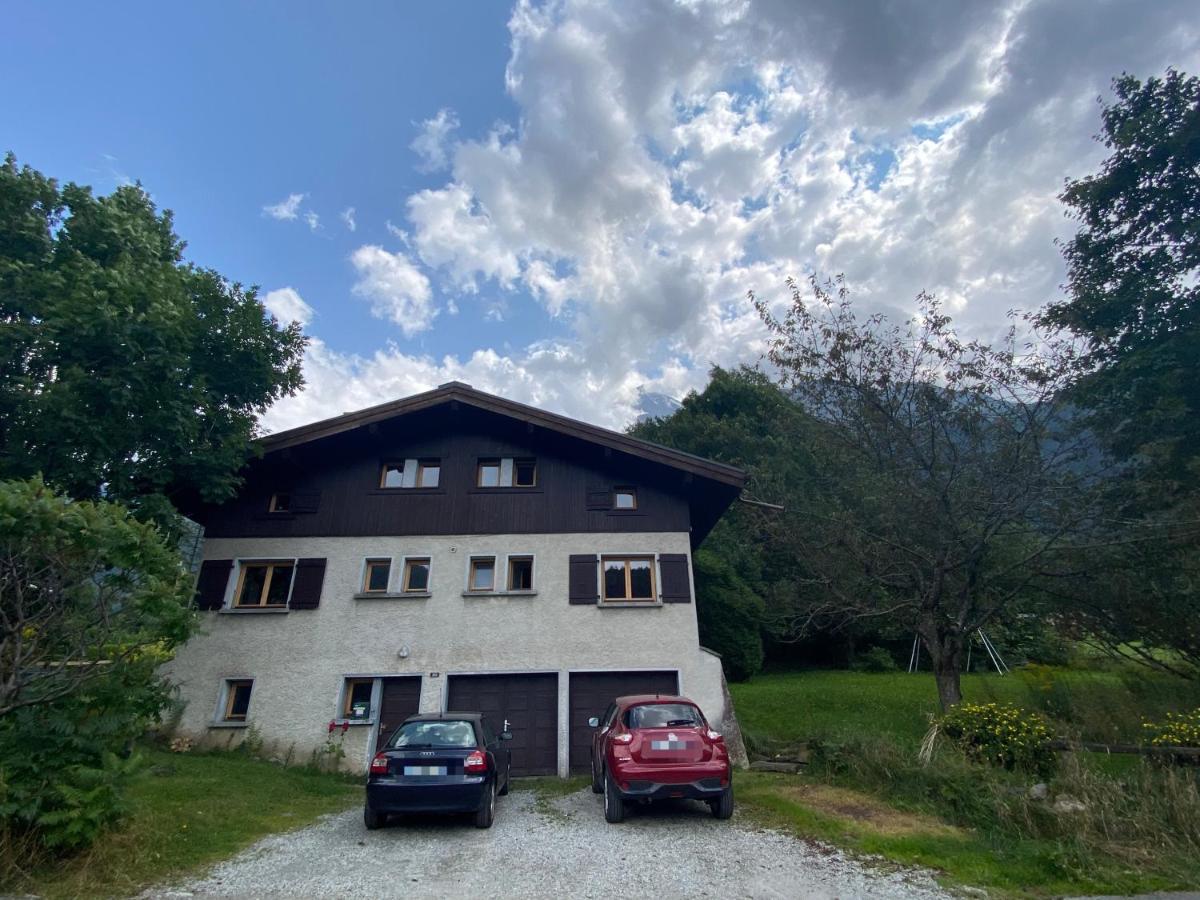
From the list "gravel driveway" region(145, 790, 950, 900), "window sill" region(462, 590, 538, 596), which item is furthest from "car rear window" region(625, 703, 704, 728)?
"window sill" region(462, 590, 538, 596)

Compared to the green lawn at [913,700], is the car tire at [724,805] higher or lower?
lower

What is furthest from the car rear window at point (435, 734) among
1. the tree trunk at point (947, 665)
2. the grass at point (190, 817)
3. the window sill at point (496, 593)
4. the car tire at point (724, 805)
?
the tree trunk at point (947, 665)

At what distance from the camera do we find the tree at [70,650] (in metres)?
5.87

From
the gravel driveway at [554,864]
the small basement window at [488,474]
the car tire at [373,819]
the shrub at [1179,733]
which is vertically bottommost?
the gravel driveway at [554,864]

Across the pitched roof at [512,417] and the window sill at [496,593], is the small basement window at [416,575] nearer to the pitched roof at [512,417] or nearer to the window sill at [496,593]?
the window sill at [496,593]

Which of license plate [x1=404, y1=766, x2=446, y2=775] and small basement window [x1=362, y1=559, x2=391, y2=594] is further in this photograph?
small basement window [x1=362, y1=559, x2=391, y2=594]

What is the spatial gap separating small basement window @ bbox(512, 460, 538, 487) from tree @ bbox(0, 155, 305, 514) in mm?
5941

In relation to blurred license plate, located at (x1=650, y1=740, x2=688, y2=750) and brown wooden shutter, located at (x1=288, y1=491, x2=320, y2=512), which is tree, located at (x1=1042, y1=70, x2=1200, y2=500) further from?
brown wooden shutter, located at (x1=288, y1=491, x2=320, y2=512)

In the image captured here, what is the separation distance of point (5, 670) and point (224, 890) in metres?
2.92

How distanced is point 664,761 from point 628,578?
680 cm

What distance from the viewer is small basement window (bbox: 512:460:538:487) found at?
16203 millimetres

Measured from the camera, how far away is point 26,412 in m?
12.2

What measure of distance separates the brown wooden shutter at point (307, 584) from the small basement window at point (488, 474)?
411 centimetres

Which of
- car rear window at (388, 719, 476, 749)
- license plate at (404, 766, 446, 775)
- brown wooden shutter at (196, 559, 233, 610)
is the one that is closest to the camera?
license plate at (404, 766, 446, 775)
